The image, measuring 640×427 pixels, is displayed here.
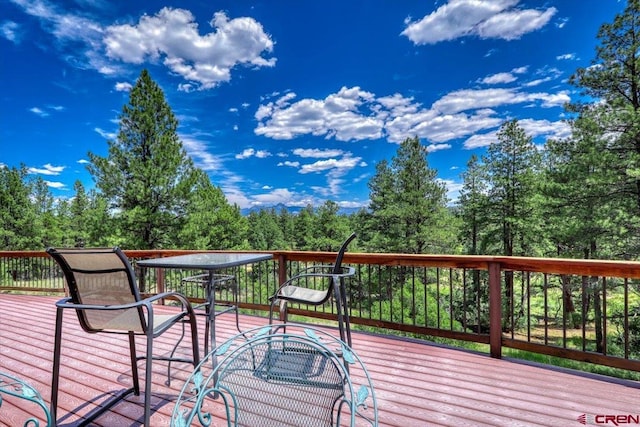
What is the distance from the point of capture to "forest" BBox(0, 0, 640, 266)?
337 inches

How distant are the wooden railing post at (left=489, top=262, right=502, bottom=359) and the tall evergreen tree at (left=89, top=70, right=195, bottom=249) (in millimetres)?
10061

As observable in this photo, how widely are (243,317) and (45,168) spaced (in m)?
25.2

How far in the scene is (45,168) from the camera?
847 inches

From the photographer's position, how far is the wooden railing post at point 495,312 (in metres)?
2.84

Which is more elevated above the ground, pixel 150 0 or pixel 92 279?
pixel 150 0

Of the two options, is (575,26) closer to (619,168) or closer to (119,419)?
(619,168)

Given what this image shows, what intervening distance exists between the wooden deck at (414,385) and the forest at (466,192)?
799cm

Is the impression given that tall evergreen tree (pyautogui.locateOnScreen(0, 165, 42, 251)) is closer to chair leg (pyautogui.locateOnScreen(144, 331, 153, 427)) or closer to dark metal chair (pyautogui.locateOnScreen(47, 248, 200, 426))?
dark metal chair (pyautogui.locateOnScreen(47, 248, 200, 426))

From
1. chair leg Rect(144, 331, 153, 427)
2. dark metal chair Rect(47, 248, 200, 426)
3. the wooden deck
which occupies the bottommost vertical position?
the wooden deck

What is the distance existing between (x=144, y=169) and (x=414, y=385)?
10379 millimetres

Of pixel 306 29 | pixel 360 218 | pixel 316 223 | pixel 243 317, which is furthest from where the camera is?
pixel 316 223

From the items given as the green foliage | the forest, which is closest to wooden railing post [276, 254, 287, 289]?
the forest

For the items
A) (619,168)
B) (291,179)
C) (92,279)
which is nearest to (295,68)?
(619,168)

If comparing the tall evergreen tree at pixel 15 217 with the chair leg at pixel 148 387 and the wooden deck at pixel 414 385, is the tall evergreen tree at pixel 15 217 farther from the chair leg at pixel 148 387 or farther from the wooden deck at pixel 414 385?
the chair leg at pixel 148 387
